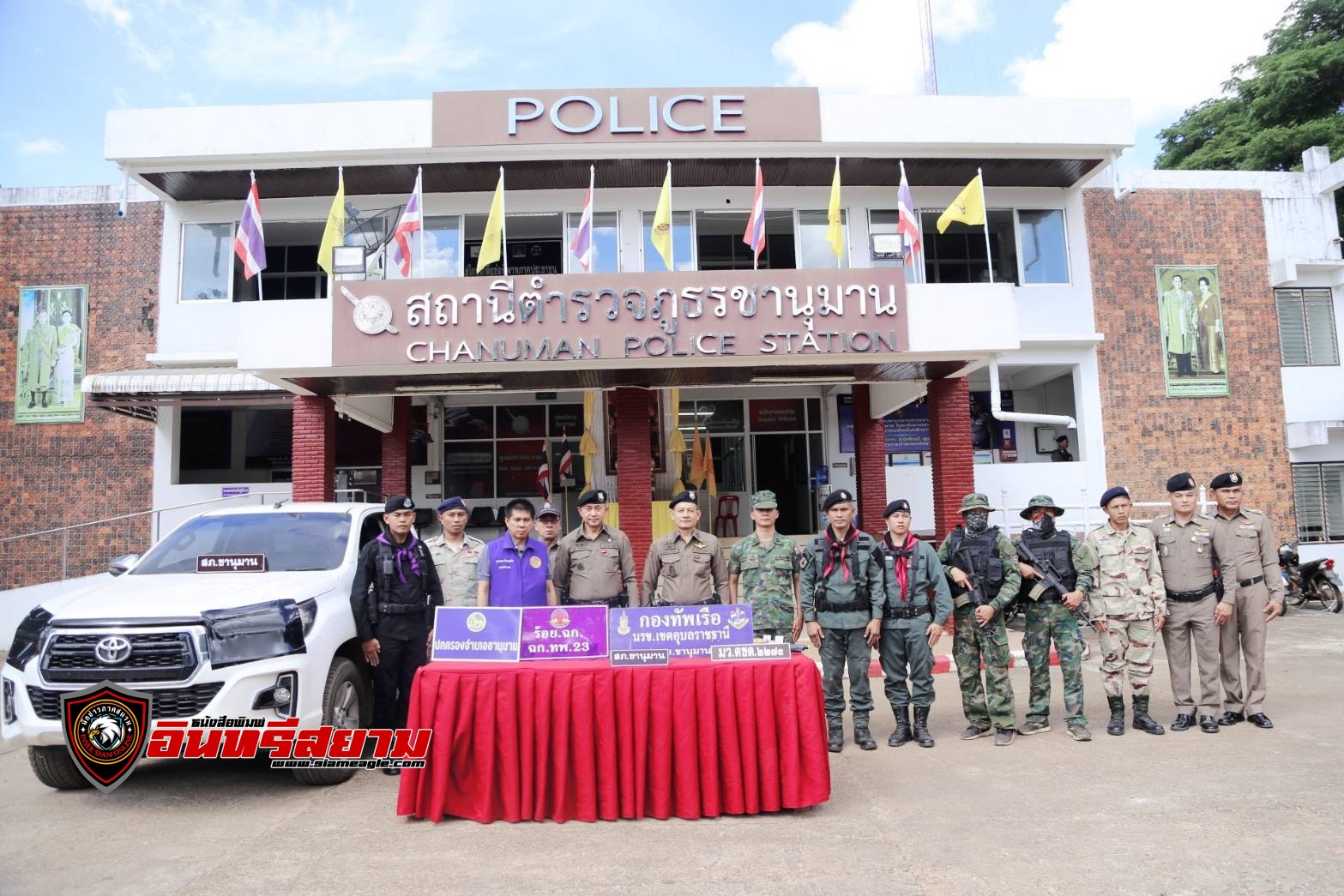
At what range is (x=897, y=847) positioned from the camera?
4.23 meters

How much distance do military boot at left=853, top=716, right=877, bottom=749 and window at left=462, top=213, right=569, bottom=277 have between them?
1073cm

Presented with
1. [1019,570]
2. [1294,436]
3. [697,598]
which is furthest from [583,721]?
[1294,436]

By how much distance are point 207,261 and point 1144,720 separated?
15.4 meters

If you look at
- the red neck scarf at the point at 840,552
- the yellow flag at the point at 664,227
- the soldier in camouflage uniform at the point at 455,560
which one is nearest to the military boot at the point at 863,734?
the red neck scarf at the point at 840,552

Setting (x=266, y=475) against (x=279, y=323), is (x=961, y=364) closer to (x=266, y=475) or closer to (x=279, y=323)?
(x=279, y=323)

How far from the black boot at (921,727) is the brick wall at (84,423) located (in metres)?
13.6

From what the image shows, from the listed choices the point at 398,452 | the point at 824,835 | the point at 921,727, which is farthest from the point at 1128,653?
the point at 398,452

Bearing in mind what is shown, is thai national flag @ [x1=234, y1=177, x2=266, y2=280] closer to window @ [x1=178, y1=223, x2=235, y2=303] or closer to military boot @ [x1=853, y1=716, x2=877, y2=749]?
window @ [x1=178, y1=223, x2=235, y2=303]

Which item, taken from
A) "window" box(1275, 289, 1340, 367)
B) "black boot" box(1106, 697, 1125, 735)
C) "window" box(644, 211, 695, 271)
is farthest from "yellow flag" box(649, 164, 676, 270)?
"window" box(1275, 289, 1340, 367)

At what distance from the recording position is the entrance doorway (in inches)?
661

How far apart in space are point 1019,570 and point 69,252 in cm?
1653

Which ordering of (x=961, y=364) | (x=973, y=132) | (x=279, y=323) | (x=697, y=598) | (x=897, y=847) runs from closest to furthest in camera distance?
(x=897, y=847), (x=697, y=598), (x=279, y=323), (x=961, y=364), (x=973, y=132)

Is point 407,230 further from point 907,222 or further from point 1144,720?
point 1144,720

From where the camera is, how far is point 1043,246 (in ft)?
50.5
